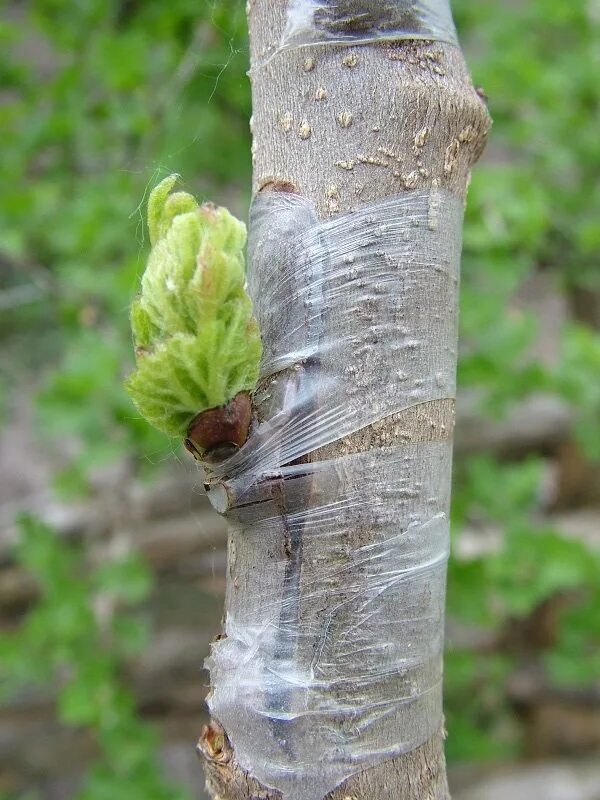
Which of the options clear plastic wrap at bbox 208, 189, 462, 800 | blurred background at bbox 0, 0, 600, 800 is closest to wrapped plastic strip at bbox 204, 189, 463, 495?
clear plastic wrap at bbox 208, 189, 462, 800

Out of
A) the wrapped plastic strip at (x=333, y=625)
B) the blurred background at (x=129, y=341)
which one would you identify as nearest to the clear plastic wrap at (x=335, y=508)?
the wrapped plastic strip at (x=333, y=625)

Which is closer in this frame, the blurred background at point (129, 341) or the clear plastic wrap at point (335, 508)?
the clear plastic wrap at point (335, 508)

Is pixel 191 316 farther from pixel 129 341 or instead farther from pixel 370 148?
pixel 129 341

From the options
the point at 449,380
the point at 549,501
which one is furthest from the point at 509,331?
the point at 549,501

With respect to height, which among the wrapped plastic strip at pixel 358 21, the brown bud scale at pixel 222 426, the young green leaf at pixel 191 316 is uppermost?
the wrapped plastic strip at pixel 358 21

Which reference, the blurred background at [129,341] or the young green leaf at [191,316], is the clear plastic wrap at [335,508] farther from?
the blurred background at [129,341]

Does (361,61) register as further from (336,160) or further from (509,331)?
(509,331)

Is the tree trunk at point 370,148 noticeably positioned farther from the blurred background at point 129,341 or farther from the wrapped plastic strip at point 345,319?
the blurred background at point 129,341

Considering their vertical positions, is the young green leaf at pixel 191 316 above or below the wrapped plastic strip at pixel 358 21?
below

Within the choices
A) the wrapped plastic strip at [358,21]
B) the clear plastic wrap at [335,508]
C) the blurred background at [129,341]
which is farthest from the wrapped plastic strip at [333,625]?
the blurred background at [129,341]
